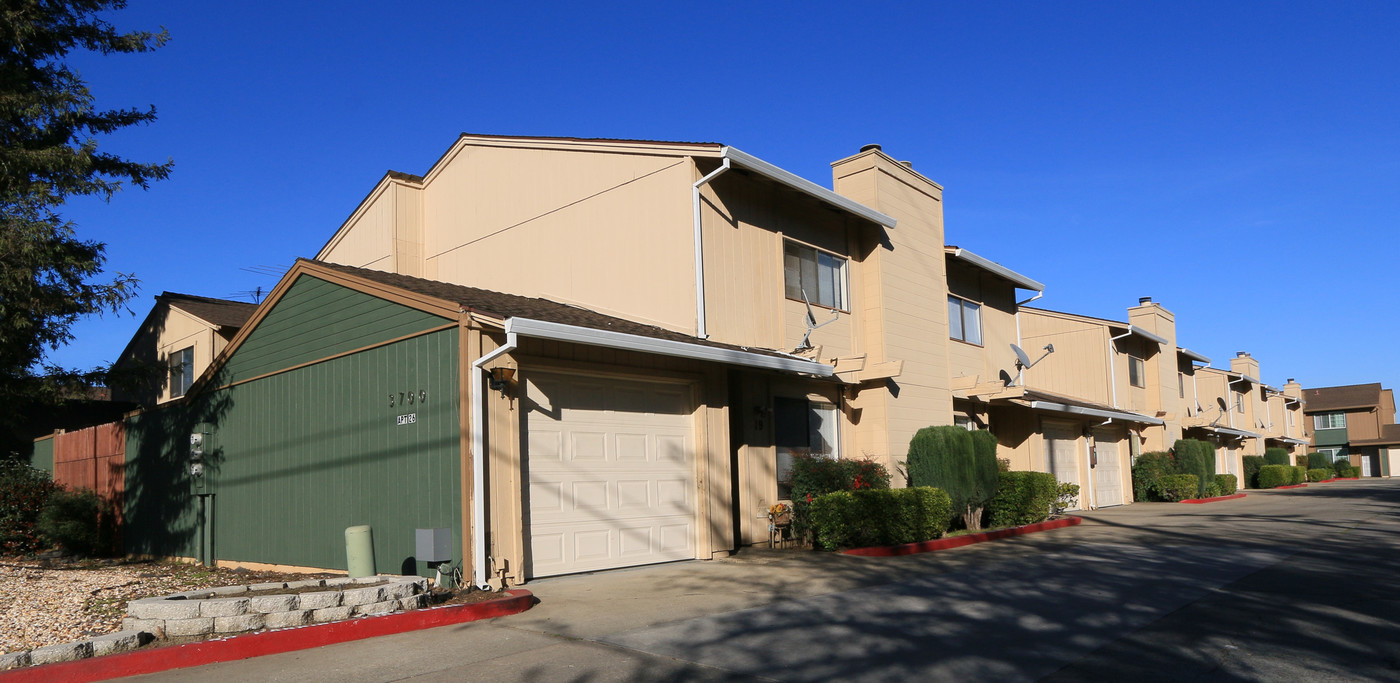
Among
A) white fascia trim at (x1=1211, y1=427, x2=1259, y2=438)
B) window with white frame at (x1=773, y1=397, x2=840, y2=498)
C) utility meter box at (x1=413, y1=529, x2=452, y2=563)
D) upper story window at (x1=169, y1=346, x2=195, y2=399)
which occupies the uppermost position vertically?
upper story window at (x1=169, y1=346, x2=195, y2=399)

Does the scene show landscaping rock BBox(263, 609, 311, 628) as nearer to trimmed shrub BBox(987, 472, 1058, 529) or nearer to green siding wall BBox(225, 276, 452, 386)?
green siding wall BBox(225, 276, 452, 386)

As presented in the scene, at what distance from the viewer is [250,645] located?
277 inches

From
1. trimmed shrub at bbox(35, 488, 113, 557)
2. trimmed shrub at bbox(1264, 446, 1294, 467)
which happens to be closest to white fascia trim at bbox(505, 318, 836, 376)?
trimmed shrub at bbox(35, 488, 113, 557)

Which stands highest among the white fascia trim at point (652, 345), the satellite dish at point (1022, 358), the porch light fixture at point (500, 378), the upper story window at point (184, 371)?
the upper story window at point (184, 371)

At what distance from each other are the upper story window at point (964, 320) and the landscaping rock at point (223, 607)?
15593 millimetres

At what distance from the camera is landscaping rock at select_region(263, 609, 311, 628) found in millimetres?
7383

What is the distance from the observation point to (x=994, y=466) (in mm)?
17047

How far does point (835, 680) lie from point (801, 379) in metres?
9.45

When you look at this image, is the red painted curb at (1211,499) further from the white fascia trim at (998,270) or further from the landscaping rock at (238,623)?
the landscaping rock at (238,623)

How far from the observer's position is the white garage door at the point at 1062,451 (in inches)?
939

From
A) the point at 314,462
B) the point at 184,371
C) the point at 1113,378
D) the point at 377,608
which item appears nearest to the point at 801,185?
the point at 314,462

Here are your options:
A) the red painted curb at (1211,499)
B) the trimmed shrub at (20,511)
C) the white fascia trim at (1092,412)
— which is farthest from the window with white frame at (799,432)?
the red painted curb at (1211,499)

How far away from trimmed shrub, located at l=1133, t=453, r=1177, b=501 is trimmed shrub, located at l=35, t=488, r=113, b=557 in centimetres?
2653

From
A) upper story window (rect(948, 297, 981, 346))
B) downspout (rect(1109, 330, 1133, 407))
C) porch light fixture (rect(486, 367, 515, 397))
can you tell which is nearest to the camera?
porch light fixture (rect(486, 367, 515, 397))
